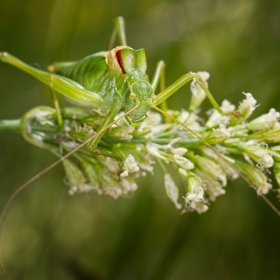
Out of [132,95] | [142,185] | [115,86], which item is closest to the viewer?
[132,95]

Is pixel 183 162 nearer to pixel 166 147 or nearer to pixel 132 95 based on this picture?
pixel 166 147

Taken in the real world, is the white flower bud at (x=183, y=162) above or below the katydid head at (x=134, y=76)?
below

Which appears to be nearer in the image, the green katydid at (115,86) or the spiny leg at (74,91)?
the green katydid at (115,86)

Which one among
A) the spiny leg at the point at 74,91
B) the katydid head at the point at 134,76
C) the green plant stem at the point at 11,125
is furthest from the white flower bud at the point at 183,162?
the green plant stem at the point at 11,125

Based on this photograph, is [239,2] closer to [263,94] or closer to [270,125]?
[263,94]

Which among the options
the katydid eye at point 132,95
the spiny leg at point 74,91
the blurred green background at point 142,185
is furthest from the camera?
the blurred green background at point 142,185

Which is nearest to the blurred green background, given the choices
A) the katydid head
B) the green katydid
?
the green katydid

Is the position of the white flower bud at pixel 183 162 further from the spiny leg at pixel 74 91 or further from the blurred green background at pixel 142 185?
the blurred green background at pixel 142 185

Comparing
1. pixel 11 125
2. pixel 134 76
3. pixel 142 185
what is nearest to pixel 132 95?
pixel 134 76
